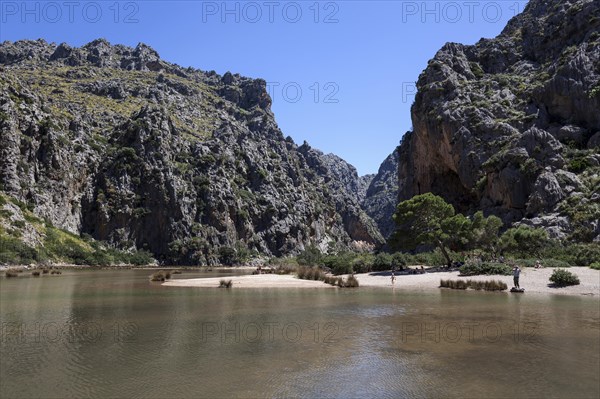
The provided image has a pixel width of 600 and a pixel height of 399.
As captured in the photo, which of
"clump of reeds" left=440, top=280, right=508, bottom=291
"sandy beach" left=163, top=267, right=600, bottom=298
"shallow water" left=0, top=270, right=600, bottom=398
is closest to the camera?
"shallow water" left=0, top=270, right=600, bottom=398

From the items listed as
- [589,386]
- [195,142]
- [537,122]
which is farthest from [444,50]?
[589,386]

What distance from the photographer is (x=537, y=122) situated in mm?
77438

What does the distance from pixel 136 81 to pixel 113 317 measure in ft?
595

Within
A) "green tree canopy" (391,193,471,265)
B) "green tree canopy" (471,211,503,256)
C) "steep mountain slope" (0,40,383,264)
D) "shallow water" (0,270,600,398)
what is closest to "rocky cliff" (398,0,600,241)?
"green tree canopy" (471,211,503,256)

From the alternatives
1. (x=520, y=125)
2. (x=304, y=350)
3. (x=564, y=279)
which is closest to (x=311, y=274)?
(x=564, y=279)

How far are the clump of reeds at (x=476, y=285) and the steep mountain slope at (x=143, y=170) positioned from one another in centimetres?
9413

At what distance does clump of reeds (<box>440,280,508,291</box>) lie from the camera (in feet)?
107

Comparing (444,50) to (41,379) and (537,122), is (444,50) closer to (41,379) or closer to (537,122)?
(537,122)

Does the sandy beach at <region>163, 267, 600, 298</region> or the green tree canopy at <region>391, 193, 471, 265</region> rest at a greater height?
the green tree canopy at <region>391, 193, 471, 265</region>

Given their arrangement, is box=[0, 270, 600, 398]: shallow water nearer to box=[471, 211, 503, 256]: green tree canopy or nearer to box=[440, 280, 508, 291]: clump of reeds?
box=[440, 280, 508, 291]: clump of reeds

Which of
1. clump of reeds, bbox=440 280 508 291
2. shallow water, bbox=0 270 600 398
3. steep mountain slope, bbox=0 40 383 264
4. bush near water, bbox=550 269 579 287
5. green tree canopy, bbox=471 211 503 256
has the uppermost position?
steep mountain slope, bbox=0 40 383 264

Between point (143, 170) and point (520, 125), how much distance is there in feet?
328

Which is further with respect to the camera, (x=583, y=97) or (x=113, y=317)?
(x=583, y=97)

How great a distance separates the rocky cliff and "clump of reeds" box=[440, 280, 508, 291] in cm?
2779
